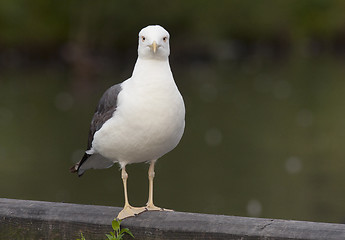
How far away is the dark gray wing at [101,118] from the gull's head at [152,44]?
0.29 m

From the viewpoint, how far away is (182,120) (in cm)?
467

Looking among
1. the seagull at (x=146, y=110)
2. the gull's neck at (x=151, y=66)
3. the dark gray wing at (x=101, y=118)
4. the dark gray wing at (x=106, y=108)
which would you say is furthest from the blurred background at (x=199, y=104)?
the gull's neck at (x=151, y=66)

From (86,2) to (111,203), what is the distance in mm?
35142

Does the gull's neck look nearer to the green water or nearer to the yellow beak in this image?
the yellow beak

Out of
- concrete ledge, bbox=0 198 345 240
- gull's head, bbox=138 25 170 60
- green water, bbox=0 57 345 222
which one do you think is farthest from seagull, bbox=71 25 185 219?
green water, bbox=0 57 345 222

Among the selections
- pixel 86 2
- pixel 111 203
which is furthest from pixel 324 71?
pixel 111 203

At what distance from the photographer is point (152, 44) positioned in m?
4.58

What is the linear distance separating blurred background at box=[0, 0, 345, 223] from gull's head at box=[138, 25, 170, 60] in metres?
7.75

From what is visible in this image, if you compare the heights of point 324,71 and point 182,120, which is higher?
point 182,120

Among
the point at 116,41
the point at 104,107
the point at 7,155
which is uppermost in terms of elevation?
the point at 104,107

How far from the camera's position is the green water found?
13.1m

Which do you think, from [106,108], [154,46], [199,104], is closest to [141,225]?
[106,108]

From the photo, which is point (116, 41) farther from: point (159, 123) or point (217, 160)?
point (159, 123)

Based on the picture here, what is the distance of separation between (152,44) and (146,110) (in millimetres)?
378
